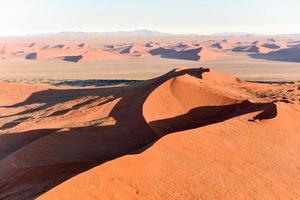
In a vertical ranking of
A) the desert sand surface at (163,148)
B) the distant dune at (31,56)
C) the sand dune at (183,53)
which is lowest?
the distant dune at (31,56)

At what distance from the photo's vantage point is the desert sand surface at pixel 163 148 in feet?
30.8

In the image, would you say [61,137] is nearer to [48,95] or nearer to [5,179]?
[5,179]

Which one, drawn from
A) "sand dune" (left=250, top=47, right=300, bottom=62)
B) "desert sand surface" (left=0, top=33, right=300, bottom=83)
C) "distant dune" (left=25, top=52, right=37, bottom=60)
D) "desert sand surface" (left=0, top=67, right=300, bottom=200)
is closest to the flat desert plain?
"desert sand surface" (left=0, top=67, right=300, bottom=200)

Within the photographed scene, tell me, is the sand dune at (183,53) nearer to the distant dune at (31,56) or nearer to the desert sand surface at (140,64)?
the desert sand surface at (140,64)

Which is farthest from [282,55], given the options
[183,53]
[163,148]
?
[163,148]

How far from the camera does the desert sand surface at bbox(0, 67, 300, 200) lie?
9.38 meters

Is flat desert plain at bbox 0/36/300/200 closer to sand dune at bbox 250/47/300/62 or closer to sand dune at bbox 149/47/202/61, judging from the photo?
sand dune at bbox 149/47/202/61

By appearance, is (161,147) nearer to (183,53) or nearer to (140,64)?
(140,64)

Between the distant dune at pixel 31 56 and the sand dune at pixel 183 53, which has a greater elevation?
the sand dune at pixel 183 53

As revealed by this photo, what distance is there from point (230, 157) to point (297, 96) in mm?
9832

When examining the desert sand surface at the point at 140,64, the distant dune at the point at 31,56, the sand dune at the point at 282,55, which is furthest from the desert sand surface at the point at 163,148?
the distant dune at the point at 31,56

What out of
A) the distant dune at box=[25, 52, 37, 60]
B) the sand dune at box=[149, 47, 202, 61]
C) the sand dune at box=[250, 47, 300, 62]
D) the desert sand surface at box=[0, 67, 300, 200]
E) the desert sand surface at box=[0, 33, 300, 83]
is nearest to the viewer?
the desert sand surface at box=[0, 67, 300, 200]

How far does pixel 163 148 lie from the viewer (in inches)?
436

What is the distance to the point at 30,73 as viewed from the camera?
49.8m
